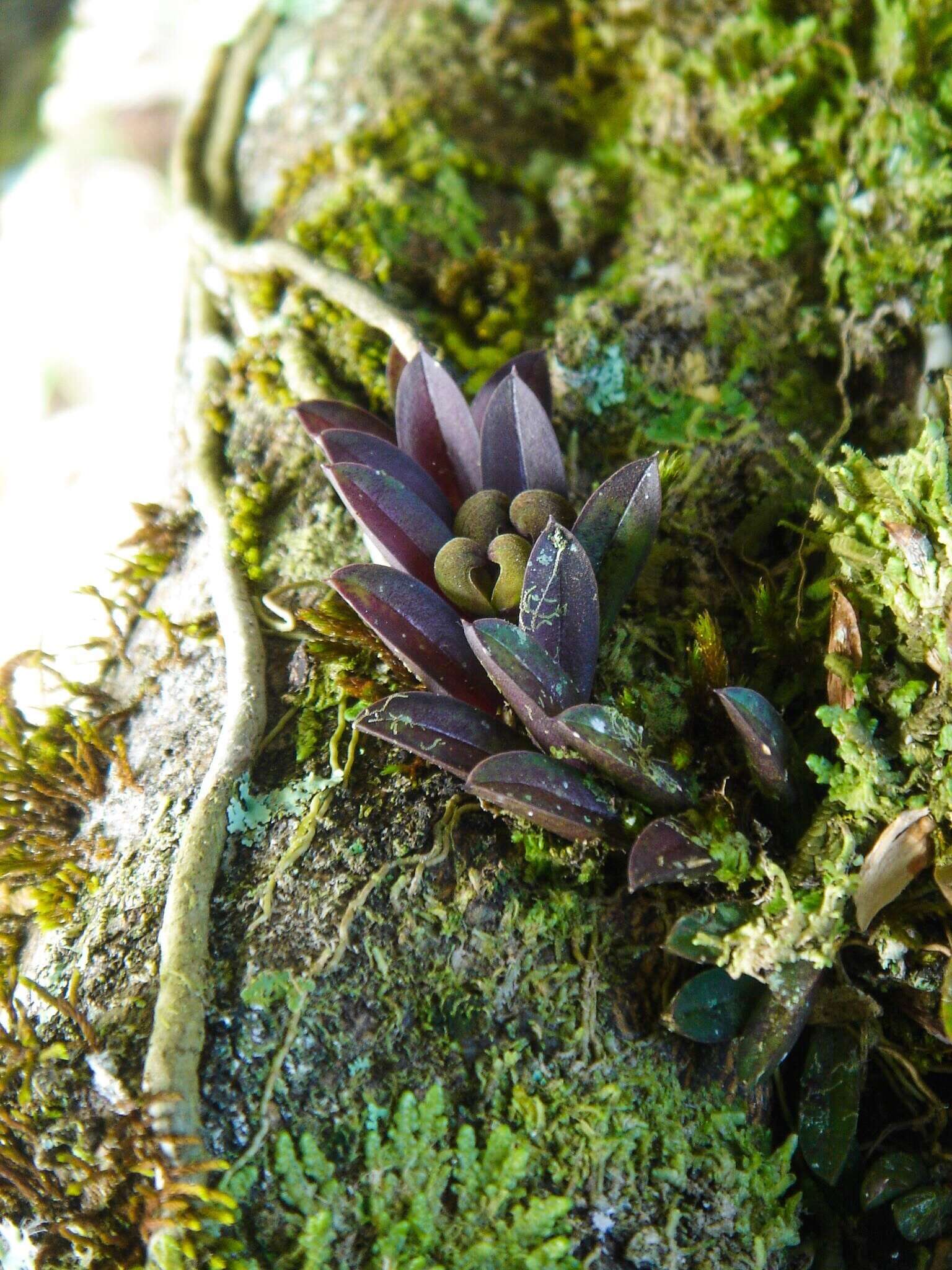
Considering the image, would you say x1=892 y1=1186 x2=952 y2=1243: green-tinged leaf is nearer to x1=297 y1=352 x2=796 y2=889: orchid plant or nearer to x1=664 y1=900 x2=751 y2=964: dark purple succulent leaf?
x1=664 y1=900 x2=751 y2=964: dark purple succulent leaf

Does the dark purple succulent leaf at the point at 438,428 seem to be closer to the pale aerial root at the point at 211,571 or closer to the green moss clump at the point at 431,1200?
the pale aerial root at the point at 211,571

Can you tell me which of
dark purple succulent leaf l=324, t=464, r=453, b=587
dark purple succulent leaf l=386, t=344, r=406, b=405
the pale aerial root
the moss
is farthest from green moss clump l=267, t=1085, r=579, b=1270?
dark purple succulent leaf l=386, t=344, r=406, b=405

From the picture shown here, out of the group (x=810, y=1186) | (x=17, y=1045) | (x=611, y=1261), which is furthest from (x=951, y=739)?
(x=17, y=1045)

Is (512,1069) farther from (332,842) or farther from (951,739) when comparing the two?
(951,739)

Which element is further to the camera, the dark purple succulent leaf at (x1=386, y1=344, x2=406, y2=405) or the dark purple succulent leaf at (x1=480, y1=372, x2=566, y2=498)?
the dark purple succulent leaf at (x1=386, y1=344, x2=406, y2=405)

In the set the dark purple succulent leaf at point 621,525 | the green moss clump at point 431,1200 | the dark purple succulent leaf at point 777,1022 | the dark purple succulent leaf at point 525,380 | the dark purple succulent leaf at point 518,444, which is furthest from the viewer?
the dark purple succulent leaf at point 525,380

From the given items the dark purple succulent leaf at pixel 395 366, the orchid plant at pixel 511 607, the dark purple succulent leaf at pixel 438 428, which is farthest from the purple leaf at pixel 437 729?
the dark purple succulent leaf at pixel 395 366
